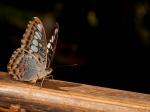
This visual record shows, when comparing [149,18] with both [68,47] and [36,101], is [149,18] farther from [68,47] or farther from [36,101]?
[36,101]

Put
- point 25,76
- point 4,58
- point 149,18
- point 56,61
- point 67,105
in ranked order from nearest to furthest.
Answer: point 67,105, point 25,76, point 149,18, point 56,61, point 4,58

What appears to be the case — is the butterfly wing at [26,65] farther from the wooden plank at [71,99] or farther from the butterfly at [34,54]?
the wooden plank at [71,99]

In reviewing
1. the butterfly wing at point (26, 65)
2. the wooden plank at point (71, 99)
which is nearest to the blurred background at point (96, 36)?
the butterfly wing at point (26, 65)

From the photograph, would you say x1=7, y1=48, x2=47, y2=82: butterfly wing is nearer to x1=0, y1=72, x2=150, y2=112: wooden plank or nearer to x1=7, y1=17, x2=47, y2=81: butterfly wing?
x1=7, y1=17, x2=47, y2=81: butterfly wing

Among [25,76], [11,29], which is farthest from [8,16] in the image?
[25,76]

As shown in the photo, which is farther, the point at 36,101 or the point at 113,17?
the point at 113,17

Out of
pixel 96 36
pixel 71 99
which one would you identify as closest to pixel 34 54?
pixel 71 99

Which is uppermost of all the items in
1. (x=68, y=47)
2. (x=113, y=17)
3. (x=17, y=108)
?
(x=113, y=17)
